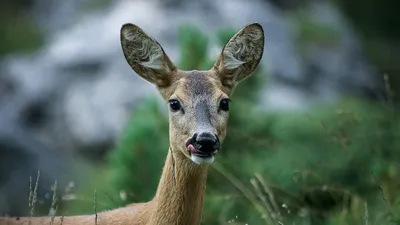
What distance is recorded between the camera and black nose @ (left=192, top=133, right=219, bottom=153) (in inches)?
177

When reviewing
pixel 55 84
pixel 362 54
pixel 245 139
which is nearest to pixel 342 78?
pixel 362 54

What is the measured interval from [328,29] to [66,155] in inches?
169

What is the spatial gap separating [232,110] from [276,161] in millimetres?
440

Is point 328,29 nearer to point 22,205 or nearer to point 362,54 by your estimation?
point 362,54

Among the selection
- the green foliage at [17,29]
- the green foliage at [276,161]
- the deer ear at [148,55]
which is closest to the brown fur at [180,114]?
Answer: the deer ear at [148,55]

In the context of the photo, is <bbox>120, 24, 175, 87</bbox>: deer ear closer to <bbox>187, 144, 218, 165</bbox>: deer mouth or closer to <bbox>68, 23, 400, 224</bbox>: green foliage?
<bbox>187, 144, 218, 165</bbox>: deer mouth

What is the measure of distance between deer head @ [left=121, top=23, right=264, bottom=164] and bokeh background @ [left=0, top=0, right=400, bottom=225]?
705 mm

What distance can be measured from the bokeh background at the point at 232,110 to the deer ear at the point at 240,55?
24.7 inches

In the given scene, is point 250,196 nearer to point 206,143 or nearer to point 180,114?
point 180,114

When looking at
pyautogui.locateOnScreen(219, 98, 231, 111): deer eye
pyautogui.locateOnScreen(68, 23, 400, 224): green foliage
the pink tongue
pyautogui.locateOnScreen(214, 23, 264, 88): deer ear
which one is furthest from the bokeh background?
the pink tongue

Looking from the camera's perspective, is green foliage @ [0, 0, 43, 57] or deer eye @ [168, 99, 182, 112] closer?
deer eye @ [168, 99, 182, 112]

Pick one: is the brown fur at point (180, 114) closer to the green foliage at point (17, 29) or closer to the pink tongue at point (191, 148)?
the pink tongue at point (191, 148)

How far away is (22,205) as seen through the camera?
9.83 meters

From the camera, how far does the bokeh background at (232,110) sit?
6559mm
